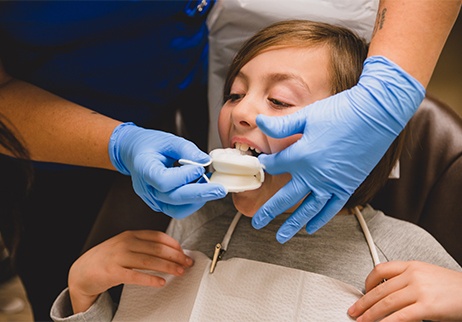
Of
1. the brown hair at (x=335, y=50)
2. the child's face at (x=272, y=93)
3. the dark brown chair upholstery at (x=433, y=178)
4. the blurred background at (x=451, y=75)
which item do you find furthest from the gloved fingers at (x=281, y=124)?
→ the blurred background at (x=451, y=75)

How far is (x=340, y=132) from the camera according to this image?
39.4 inches

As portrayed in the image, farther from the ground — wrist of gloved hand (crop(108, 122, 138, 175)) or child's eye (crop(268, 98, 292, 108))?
child's eye (crop(268, 98, 292, 108))

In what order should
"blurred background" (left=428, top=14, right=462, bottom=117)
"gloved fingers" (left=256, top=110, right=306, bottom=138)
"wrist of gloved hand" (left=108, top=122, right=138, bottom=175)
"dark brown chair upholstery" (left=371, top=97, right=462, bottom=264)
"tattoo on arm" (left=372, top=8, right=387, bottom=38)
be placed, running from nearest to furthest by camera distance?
"gloved fingers" (left=256, top=110, right=306, bottom=138)
"tattoo on arm" (left=372, top=8, right=387, bottom=38)
"wrist of gloved hand" (left=108, top=122, right=138, bottom=175)
"dark brown chair upholstery" (left=371, top=97, right=462, bottom=264)
"blurred background" (left=428, top=14, right=462, bottom=117)

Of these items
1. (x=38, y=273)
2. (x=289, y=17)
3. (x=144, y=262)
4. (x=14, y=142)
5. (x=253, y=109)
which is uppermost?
(x=289, y=17)

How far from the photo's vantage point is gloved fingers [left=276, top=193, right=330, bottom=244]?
3.39 feet

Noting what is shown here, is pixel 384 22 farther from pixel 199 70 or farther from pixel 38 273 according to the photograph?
pixel 38 273

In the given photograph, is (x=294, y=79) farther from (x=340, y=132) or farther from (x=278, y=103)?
(x=340, y=132)

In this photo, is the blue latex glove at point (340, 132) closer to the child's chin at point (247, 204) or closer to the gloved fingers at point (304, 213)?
the gloved fingers at point (304, 213)

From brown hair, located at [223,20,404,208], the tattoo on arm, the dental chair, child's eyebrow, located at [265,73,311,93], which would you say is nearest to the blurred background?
the dental chair

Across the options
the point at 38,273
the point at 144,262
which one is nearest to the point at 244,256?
the point at 144,262

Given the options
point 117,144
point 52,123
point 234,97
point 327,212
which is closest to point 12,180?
point 52,123

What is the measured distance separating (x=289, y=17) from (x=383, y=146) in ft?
2.14

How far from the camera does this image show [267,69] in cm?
116

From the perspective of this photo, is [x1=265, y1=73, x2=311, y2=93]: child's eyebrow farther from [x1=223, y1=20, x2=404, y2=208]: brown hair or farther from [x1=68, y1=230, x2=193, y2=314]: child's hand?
[x1=68, y1=230, x2=193, y2=314]: child's hand
